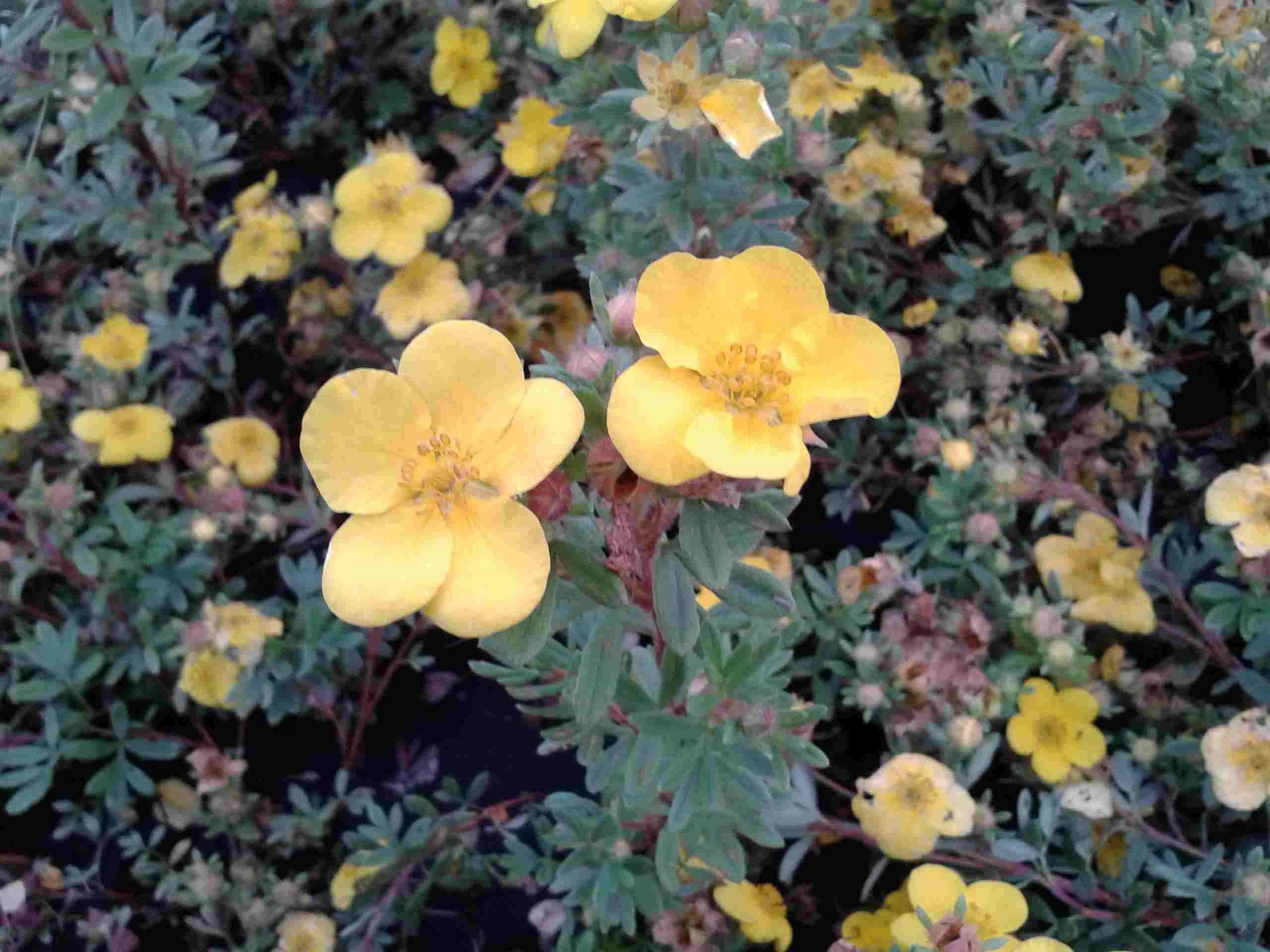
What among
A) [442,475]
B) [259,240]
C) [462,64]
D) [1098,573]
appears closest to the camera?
[442,475]

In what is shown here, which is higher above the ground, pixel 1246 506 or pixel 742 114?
pixel 742 114

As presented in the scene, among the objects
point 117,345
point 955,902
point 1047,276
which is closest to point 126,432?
point 117,345

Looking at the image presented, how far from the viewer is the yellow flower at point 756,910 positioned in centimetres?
151

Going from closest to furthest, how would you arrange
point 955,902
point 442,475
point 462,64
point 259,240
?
point 442,475 → point 955,902 → point 259,240 → point 462,64

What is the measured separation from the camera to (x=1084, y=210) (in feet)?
6.56

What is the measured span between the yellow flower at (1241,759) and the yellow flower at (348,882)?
1.28 metres

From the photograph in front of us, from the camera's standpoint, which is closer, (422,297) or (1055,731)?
(1055,731)

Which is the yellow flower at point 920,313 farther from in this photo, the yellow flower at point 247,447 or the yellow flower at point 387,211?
the yellow flower at point 247,447

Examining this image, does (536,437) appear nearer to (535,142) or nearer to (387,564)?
(387,564)

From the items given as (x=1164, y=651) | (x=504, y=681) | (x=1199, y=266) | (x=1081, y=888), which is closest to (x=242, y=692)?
(x=504, y=681)

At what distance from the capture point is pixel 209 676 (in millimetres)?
1869

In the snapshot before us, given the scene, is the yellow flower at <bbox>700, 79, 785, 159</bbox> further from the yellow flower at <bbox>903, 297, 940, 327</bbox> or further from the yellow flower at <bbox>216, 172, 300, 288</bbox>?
the yellow flower at <bbox>216, 172, 300, 288</bbox>

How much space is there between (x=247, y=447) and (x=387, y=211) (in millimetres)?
568

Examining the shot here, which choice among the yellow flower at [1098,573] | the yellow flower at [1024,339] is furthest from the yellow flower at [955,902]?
the yellow flower at [1024,339]
